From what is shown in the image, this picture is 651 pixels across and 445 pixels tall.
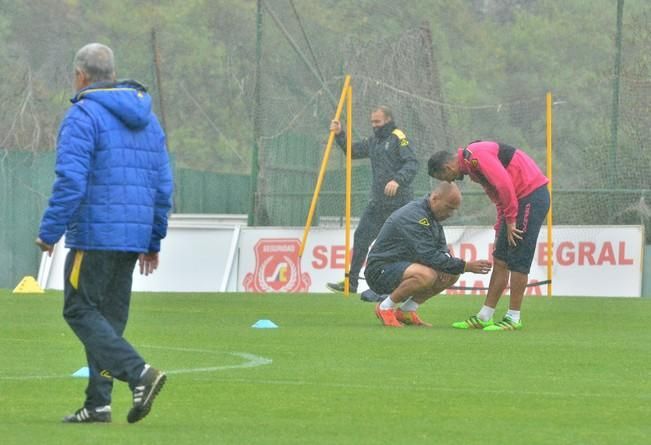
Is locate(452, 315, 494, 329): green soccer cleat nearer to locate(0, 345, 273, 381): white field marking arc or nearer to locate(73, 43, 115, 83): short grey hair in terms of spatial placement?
locate(0, 345, 273, 381): white field marking arc

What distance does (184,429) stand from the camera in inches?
318

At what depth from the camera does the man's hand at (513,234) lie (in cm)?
1449

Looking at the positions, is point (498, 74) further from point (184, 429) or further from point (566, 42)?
point (184, 429)

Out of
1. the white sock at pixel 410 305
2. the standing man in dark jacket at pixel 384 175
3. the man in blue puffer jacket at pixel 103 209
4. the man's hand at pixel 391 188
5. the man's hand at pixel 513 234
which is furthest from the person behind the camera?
the standing man in dark jacket at pixel 384 175

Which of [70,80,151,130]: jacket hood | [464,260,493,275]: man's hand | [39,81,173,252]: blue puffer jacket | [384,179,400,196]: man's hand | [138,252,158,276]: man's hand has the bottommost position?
[464,260,493,275]: man's hand

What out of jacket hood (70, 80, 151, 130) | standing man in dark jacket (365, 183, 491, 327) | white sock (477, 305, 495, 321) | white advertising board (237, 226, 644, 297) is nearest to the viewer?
jacket hood (70, 80, 151, 130)

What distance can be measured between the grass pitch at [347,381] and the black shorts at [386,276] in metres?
0.34

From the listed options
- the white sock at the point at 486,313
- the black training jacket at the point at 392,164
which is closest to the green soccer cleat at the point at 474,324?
the white sock at the point at 486,313

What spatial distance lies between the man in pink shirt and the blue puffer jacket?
6.04 metres

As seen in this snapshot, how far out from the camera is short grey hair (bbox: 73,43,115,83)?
27.4 feet

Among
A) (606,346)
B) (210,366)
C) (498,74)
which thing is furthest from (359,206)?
(498,74)

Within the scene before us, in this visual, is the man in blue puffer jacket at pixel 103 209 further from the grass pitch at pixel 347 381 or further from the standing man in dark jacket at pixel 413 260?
the standing man in dark jacket at pixel 413 260

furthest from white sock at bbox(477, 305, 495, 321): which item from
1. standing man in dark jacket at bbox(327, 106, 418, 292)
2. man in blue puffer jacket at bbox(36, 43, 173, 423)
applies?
man in blue puffer jacket at bbox(36, 43, 173, 423)

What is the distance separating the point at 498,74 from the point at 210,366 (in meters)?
53.1
